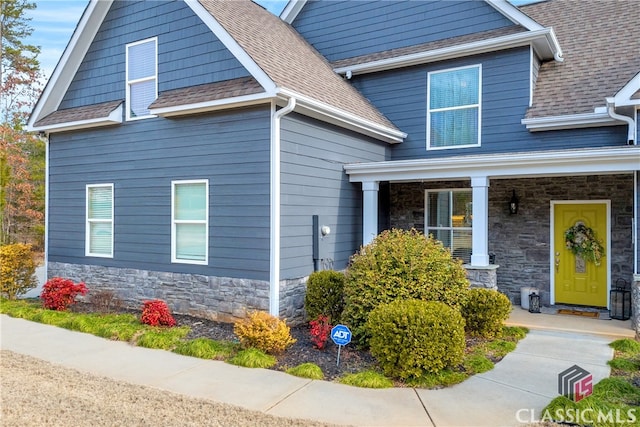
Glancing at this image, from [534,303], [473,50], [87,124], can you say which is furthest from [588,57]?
[87,124]

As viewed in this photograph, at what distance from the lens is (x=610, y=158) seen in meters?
7.16

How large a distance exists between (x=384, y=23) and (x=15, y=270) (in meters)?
10.3

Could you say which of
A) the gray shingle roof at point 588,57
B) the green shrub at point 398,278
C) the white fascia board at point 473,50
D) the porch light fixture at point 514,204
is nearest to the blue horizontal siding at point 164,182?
the green shrub at point 398,278

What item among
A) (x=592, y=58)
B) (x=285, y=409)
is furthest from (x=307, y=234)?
(x=592, y=58)

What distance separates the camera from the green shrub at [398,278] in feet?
20.4

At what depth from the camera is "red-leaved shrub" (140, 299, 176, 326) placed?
24.4 feet

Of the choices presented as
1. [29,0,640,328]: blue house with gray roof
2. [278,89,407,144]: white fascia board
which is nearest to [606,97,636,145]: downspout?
[29,0,640,328]: blue house with gray roof

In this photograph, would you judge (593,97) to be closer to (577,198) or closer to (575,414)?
(577,198)

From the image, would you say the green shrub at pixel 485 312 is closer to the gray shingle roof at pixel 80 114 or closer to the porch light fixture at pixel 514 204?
the porch light fixture at pixel 514 204

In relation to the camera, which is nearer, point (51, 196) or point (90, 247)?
point (90, 247)

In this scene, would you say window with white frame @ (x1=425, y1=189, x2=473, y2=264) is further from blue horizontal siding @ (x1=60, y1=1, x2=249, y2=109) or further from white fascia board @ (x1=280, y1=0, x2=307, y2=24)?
white fascia board @ (x1=280, y1=0, x2=307, y2=24)

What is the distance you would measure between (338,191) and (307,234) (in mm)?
1378

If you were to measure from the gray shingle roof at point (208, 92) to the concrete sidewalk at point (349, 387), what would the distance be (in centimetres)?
420

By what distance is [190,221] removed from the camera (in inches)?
330
